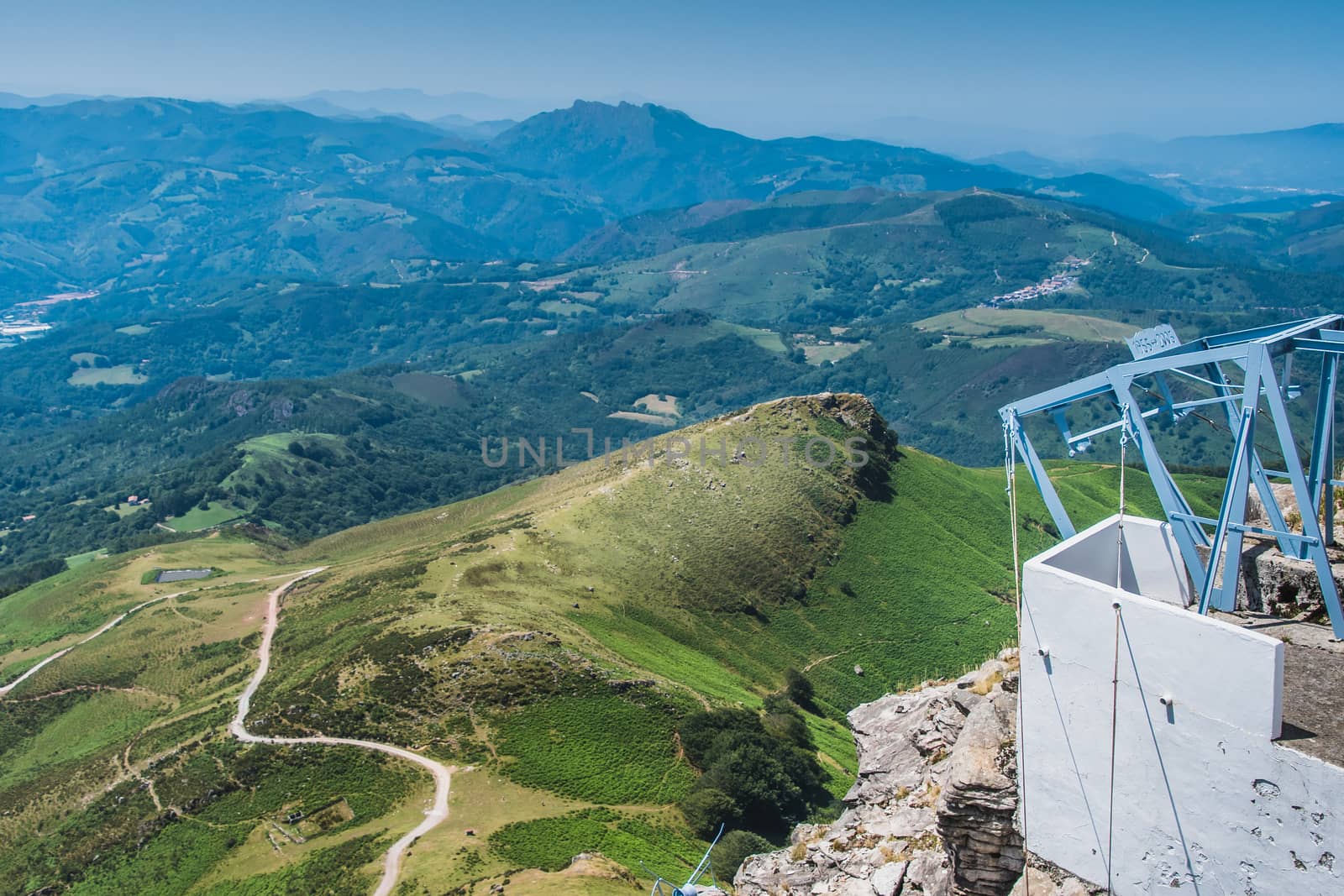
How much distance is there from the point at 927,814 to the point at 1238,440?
47.9ft

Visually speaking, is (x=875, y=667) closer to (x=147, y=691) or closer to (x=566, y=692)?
(x=566, y=692)

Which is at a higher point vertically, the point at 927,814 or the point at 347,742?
the point at 927,814

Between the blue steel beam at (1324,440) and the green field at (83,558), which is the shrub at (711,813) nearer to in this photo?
the blue steel beam at (1324,440)

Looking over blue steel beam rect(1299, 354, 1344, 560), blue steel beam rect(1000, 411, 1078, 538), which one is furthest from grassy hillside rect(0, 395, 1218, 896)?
blue steel beam rect(1299, 354, 1344, 560)

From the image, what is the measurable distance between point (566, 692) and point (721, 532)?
36096 mm

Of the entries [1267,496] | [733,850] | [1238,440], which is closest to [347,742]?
[733,850]

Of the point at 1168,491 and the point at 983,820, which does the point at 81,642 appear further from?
the point at 1168,491

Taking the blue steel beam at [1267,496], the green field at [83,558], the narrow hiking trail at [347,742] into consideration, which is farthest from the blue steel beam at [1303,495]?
the green field at [83,558]

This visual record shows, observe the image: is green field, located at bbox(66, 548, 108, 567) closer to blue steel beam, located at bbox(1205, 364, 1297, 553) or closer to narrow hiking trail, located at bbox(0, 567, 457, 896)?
narrow hiking trail, located at bbox(0, 567, 457, 896)

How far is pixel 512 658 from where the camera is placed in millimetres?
63438

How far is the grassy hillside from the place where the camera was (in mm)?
50281

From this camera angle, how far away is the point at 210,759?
57938 mm

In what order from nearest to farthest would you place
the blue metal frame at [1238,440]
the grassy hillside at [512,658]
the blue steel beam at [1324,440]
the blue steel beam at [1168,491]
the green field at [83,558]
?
the blue metal frame at [1238,440] < the blue steel beam at [1168,491] < the blue steel beam at [1324,440] < the grassy hillside at [512,658] < the green field at [83,558]

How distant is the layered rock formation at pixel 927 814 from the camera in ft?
73.8
